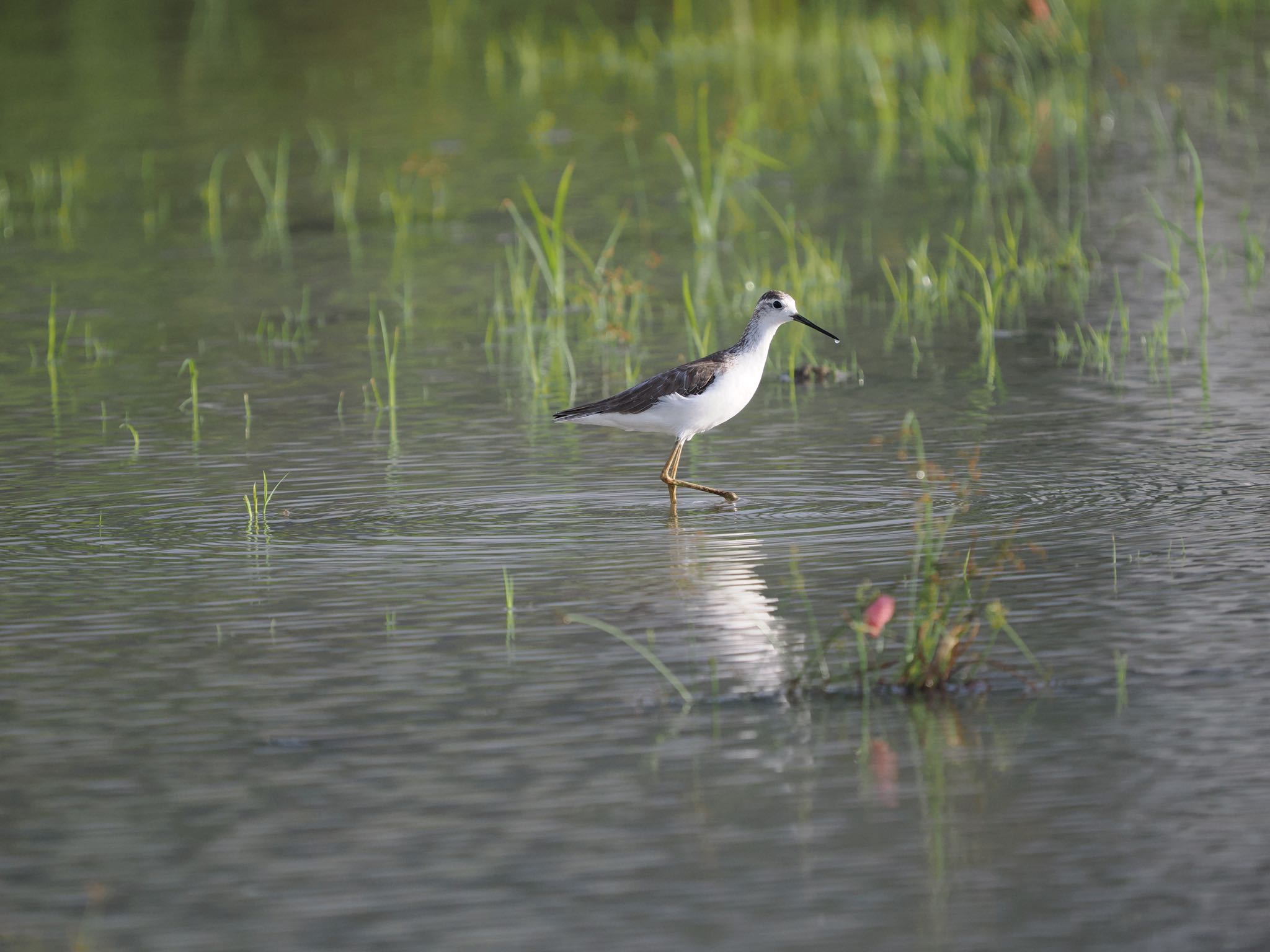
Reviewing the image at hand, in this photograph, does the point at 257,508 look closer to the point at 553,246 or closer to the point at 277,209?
the point at 553,246

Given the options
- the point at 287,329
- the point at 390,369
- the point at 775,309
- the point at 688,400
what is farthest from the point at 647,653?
the point at 287,329

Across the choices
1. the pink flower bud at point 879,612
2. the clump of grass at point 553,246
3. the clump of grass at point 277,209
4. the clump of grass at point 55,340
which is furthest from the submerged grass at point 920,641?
the clump of grass at point 277,209

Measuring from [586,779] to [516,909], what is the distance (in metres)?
0.86

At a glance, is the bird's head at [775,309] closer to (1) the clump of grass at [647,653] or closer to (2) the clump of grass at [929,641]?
(2) the clump of grass at [929,641]

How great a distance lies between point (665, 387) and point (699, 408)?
193 mm

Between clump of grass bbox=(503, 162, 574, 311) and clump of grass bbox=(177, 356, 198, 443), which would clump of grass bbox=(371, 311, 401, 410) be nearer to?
clump of grass bbox=(177, 356, 198, 443)

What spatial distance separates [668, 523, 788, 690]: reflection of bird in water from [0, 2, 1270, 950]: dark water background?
0.09 ft

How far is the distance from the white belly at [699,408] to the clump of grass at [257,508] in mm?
1585

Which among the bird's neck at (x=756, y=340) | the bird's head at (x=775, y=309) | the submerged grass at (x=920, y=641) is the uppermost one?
the bird's head at (x=775, y=309)

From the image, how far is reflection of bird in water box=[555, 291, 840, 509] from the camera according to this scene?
9906mm

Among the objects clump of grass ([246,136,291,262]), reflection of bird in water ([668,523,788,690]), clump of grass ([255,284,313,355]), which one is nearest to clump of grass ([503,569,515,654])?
reflection of bird in water ([668,523,788,690])

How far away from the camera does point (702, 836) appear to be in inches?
221

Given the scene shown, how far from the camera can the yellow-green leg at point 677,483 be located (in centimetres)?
973

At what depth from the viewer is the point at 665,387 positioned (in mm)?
9969
